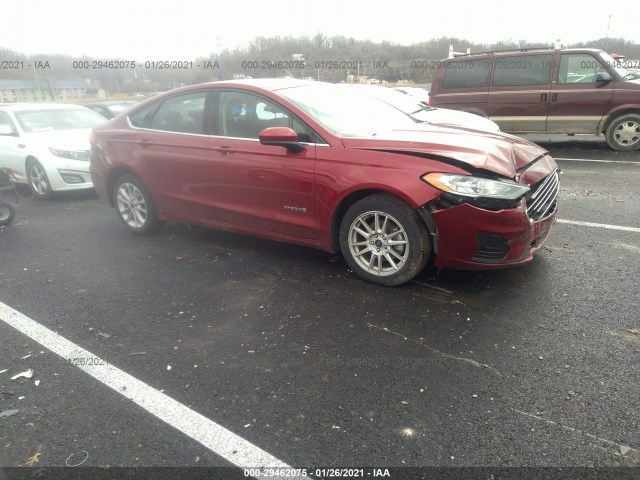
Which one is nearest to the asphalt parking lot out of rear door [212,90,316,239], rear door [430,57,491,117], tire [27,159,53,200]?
rear door [212,90,316,239]

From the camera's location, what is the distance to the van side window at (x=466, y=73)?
985 centimetres

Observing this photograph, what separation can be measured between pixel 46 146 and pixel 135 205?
3.14 meters

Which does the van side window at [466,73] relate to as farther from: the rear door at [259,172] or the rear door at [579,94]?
the rear door at [259,172]

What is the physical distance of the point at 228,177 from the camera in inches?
168

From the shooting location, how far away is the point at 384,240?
11.8 ft

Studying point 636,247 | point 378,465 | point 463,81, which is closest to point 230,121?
point 378,465

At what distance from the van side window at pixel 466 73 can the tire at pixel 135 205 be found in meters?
7.61

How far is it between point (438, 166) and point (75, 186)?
6142 millimetres

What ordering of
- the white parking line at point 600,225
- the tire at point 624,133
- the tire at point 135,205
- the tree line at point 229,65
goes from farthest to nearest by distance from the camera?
1. the tree line at point 229,65
2. the tire at point 624,133
3. the tire at point 135,205
4. the white parking line at point 600,225

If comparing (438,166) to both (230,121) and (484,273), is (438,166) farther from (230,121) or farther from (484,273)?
(230,121)

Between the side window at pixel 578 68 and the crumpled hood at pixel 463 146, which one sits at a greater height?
the side window at pixel 578 68

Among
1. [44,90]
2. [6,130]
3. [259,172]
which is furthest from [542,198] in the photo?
[44,90]

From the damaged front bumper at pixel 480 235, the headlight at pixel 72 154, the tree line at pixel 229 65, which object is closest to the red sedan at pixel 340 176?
the damaged front bumper at pixel 480 235

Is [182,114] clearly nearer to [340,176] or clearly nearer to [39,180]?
[340,176]
